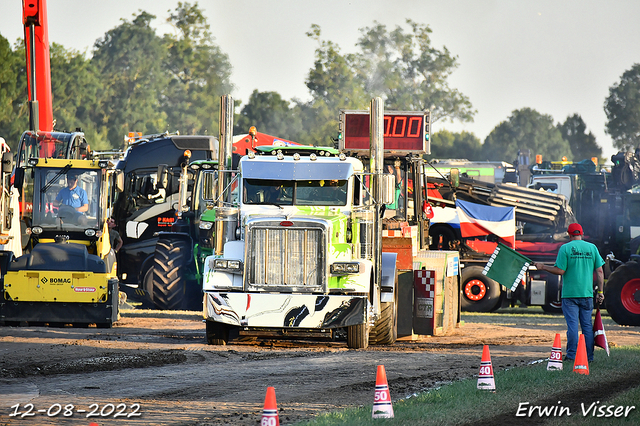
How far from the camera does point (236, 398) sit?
9.62 m

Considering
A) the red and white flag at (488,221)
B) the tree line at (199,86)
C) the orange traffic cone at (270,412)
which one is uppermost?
the tree line at (199,86)

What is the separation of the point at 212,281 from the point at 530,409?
588cm

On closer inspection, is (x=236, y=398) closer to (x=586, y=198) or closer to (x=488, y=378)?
(x=488, y=378)

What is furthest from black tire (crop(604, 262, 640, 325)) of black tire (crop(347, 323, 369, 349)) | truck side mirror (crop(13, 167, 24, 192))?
truck side mirror (crop(13, 167, 24, 192))

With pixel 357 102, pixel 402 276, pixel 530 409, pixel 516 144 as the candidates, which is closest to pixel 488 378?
pixel 530 409

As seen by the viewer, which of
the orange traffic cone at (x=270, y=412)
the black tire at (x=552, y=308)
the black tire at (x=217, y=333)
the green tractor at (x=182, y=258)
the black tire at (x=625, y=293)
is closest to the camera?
the orange traffic cone at (x=270, y=412)

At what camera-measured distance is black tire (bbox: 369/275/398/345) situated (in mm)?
14789

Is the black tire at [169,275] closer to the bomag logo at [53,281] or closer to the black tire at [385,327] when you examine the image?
the bomag logo at [53,281]

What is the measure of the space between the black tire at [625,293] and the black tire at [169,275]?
9617 mm

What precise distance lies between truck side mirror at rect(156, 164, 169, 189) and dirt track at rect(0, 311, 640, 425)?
3.99m

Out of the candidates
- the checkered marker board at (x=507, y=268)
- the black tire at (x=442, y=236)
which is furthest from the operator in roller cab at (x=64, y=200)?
the black tire at (x=442, y=236)

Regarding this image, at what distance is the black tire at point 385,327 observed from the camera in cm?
1479

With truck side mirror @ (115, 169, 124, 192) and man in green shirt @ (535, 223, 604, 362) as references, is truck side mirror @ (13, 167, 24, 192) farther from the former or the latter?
man in green shirt @ (535, 223, 604, 362)

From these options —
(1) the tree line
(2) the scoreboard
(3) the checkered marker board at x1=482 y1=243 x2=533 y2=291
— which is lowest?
(3) the checkered marker board at x1=482 y1=243 x2=533 y2=291
